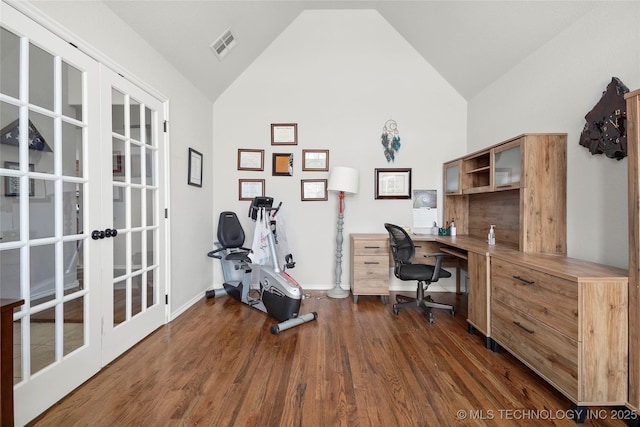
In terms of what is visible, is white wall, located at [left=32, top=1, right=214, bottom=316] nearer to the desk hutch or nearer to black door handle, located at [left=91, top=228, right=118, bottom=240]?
black door handle, located at [left=91, top=228, right=118, bottom=240]

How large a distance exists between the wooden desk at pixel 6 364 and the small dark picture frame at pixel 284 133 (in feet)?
9.80

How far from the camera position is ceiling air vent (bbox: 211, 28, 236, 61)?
9.27ft

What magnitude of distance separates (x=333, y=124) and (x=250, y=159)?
48.9 inches

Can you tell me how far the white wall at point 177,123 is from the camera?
5.69 feet

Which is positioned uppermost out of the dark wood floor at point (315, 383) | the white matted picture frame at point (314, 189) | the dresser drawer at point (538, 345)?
the white matted picture frame at point (314, 189)

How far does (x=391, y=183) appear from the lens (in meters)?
3.63

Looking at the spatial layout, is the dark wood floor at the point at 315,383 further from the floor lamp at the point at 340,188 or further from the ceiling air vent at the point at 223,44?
the ceiling air vent at the point at 223,44

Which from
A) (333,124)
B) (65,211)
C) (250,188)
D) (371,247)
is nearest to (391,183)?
(371,247)

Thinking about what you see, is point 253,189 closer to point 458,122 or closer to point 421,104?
point 421,104

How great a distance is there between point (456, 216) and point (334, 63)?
2.66 m

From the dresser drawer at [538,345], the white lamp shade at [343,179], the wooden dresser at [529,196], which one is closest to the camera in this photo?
the dresser drawer at [538,345]

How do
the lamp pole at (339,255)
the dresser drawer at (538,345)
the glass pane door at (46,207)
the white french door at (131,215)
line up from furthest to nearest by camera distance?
the lamp pole at (339,255) < the white french door at (131,215) < the dresser drawer at (538,345) < the glass pane door at (46,207)

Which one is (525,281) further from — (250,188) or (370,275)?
(250,188)

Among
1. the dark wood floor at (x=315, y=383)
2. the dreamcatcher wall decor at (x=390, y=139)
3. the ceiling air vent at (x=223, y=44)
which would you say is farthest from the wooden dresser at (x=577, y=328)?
the ceiling air vent at (x=223, y=44)
